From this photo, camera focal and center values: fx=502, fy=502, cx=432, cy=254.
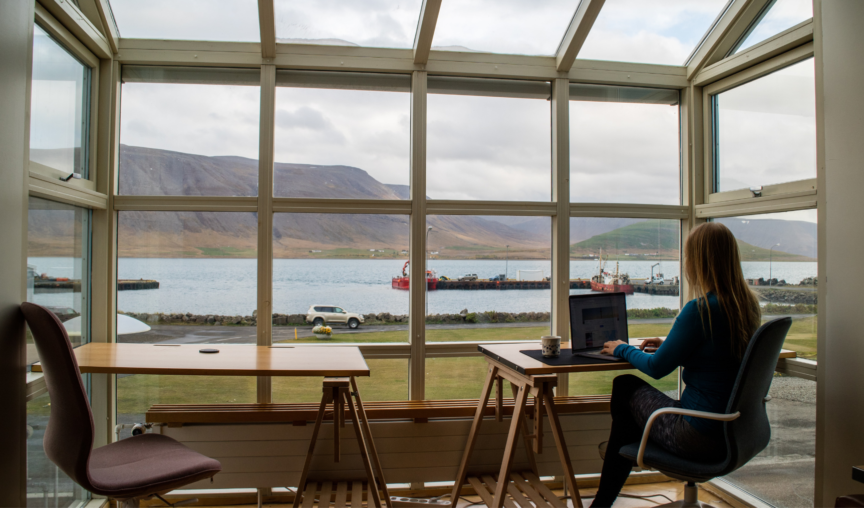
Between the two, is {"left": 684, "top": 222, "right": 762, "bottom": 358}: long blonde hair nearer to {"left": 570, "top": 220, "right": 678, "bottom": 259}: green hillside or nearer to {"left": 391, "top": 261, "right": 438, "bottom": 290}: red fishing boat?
{"left": 570, "top": 220, "right": 678, "bottom": 259}: green hillside

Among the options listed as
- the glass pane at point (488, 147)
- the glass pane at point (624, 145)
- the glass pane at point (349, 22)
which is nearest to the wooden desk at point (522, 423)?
the glass pane at point (488, 147)

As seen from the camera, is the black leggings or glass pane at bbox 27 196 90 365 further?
glass pane at bbox 27 196 90 365

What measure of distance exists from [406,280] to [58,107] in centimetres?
218

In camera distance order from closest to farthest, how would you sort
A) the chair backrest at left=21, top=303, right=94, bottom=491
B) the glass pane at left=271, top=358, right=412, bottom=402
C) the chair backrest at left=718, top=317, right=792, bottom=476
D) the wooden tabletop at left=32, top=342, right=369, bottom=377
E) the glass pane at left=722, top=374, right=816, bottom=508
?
the chair backrest at left=21, top=303, right=94, bottom=491
the chair backrest at left=718, top=317, right=792, bottom=476
the wooden tabletop at left=32, top=342, right=369, bottom=377
the glass pane at left=722, top=374, right=816, bottom=508
the glass pane at left=271, top=358, right=412, bottom=402

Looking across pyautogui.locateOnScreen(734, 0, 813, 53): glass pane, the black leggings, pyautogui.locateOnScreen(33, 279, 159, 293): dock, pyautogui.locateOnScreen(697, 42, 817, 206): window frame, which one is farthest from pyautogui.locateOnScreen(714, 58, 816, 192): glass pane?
pyautogui.locateOnScreen(33, 279, 159, 293): dock

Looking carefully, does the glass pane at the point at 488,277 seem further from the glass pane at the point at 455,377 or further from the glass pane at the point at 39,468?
the glass pane at the point at 39,468

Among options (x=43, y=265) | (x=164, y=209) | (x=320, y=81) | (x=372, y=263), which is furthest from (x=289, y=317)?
(x=320, y=81)

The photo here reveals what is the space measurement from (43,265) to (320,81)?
188 centimetres

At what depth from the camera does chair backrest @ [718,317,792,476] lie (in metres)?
1.95

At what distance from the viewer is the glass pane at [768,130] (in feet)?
9.43

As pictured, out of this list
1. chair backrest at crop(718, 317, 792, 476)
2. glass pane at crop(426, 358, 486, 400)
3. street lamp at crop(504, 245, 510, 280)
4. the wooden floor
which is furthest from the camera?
street lamp at crop(504, 245, 510, 280)

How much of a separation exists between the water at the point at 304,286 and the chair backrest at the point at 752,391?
131 cm

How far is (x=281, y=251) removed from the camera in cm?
323

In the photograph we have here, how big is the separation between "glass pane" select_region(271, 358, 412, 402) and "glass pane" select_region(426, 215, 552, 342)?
0.32 meters
